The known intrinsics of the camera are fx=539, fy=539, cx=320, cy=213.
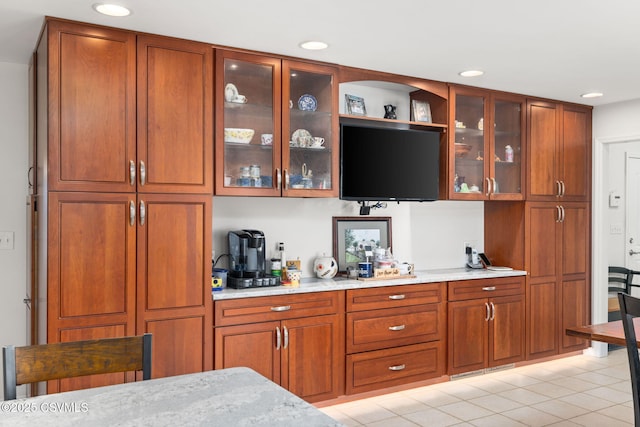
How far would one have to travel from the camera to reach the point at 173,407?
144cm

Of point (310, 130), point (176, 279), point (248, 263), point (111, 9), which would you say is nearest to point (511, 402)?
point (248, 263)

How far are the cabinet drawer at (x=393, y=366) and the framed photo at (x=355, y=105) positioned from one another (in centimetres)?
179

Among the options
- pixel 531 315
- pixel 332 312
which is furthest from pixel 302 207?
pixel 531 315

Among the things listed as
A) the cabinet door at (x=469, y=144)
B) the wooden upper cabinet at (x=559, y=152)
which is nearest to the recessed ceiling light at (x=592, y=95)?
the wooden upper cabinet at (x=559, y=152)

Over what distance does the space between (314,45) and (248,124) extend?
0.65m

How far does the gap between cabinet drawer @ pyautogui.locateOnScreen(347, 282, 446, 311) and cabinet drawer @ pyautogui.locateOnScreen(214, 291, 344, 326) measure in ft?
0.40

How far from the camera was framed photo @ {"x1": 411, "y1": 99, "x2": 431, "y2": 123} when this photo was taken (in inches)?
173

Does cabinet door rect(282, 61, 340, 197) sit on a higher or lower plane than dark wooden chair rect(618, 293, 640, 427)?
higher

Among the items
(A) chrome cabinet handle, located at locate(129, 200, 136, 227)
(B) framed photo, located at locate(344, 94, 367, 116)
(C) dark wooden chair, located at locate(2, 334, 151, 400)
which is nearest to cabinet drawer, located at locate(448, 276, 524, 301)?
(B) framed photo, located at locate(344, 94, 367, 116)

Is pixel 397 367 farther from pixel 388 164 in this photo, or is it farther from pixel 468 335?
pixel 388 164

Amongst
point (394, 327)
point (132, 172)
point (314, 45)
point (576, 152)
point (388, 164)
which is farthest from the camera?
point (576, 152)

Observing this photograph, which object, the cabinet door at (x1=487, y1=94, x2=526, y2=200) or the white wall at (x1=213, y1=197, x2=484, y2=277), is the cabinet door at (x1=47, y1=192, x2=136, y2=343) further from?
the cabinet door at (x1=487, y1=94, x2=526, y2=200)

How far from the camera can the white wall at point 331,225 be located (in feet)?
12.6

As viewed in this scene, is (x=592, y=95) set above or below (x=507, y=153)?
above
